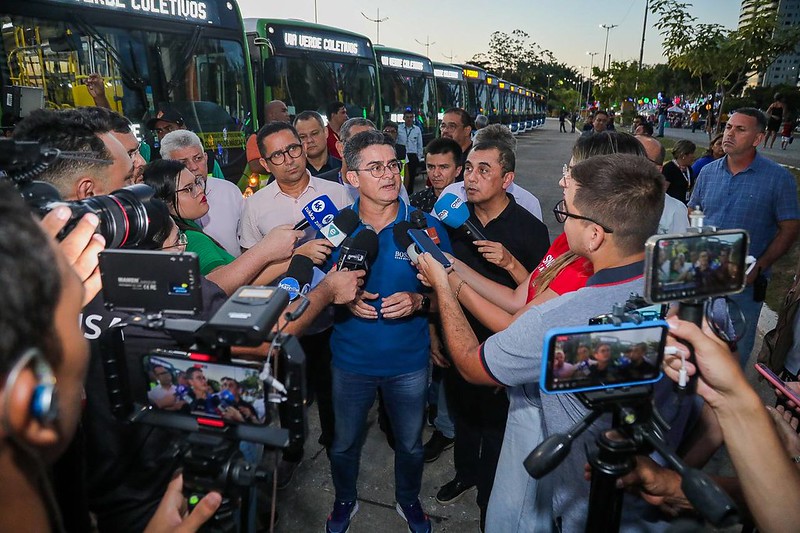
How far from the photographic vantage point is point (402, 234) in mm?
2680

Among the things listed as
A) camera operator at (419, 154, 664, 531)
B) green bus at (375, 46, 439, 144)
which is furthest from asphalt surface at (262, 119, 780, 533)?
green bus at (375, 46, 439, 144)

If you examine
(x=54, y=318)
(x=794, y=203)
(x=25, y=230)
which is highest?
(x=25, y=230)

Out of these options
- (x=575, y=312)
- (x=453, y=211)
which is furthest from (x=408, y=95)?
(x=575, y=312)

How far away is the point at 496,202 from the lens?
344 cm

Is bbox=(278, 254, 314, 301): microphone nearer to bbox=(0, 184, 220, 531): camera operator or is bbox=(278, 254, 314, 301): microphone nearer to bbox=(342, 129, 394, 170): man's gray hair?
bbox=(342, 129, 394, 170): man's gray hair

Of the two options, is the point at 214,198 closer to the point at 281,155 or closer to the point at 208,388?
the point at 281,155

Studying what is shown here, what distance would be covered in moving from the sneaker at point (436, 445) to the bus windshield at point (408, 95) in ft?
35.0

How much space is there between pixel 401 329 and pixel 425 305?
188 mm

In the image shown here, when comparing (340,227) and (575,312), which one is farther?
(340,227)

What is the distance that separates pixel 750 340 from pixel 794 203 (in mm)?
1133

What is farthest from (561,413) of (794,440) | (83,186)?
(83,186)

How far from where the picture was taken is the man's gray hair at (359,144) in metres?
3.00

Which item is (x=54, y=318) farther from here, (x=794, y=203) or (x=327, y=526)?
(x=794, y=203)

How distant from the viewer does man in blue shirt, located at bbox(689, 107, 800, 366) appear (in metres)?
4.02
